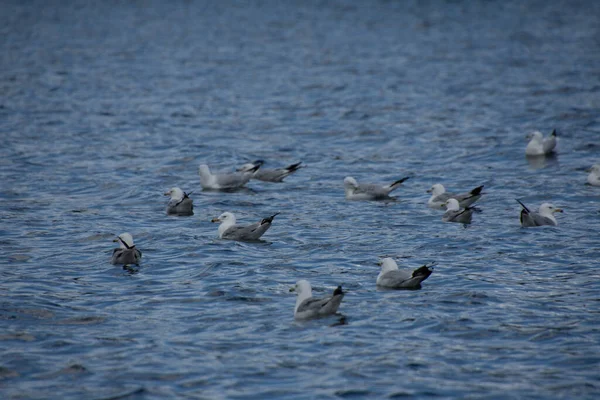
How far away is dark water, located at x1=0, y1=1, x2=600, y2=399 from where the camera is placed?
11.3 metres

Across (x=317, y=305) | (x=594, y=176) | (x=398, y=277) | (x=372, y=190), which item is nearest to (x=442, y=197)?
(x=372, y=190)

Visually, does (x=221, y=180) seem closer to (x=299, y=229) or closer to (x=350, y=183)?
(x=350, y=183)

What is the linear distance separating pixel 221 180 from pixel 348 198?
322cm

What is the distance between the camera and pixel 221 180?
22.0 metres

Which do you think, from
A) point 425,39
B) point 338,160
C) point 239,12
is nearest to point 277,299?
point 338,160

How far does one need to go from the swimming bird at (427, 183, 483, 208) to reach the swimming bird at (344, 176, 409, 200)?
897 millimetres

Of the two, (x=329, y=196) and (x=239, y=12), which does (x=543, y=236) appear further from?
(x=239, y=12)

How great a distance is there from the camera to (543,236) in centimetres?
1706

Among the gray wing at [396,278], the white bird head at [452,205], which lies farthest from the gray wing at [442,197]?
the gray wing at [396,278]

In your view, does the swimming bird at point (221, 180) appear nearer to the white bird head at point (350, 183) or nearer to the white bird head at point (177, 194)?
the white bird head at point (177, 194)

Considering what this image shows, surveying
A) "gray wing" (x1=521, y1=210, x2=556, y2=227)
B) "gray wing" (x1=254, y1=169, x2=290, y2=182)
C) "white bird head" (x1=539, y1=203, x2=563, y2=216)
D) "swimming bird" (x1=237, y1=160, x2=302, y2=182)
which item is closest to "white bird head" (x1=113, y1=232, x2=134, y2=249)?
"swimming bird" (x1=237, y1=160, x2=302, y2=182)

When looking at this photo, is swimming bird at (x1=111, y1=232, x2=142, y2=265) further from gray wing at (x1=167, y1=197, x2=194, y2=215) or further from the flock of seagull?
gray wing at (x1=167, y1=197, x2=194, y2=215)

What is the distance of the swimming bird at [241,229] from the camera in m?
17.4

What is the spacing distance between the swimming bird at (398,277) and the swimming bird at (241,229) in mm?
3517
